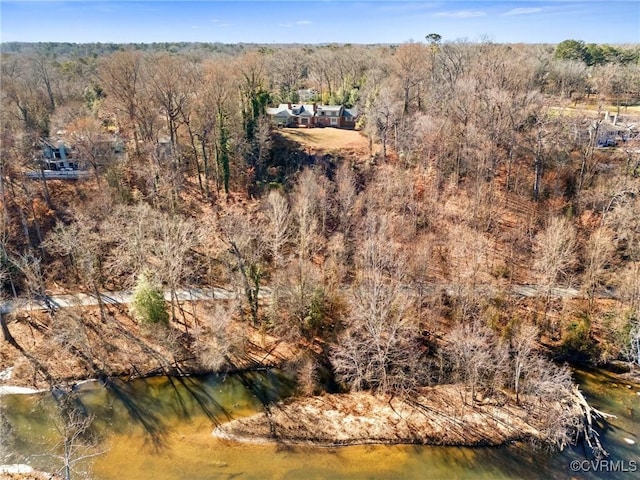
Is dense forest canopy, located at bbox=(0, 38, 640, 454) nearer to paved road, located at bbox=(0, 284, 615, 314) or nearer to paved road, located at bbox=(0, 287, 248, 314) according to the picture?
paved road, located at bbox=(0, 284, 615, 314)

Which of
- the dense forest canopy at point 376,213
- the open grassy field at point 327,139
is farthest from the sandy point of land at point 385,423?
the open grassy field at point 327,139

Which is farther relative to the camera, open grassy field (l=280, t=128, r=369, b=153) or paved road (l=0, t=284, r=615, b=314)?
open grassy field (l=280, t=128, r=369, b=153)

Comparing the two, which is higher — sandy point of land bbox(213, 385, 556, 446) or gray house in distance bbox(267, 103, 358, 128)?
gray house in distance bbox(267, 103, 358, 128)

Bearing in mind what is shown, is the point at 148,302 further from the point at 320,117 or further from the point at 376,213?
the point at 320,117

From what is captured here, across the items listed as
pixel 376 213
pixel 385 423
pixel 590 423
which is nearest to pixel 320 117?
pixel 376 213

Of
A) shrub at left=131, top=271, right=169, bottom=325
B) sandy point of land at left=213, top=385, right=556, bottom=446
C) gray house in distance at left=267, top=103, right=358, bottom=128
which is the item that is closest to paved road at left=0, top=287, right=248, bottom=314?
shrub at left=131, top=271, right=169, bottom=325

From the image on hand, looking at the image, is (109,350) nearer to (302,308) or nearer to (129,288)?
(129,288)

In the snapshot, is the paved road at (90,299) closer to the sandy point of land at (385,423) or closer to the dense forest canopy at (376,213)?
the dense forest canopy at (376,213)
